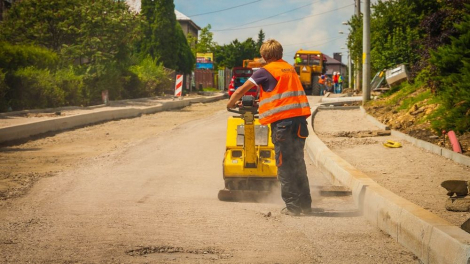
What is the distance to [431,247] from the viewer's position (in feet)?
17.1

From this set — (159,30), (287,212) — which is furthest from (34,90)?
(159,30)

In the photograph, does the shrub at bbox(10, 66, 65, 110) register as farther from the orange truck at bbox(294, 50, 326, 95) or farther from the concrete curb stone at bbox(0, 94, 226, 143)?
the orange truck at bbox(294, 50, 326, 95)

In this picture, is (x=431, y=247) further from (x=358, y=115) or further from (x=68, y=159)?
(x=358, y=115)

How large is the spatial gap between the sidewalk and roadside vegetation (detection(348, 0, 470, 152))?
2.29ft

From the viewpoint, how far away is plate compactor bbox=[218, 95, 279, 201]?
321 inches

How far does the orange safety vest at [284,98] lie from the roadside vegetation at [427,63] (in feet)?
18.5

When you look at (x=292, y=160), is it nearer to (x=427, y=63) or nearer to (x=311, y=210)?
(x=311, y=210)

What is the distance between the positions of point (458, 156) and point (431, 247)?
622 cm

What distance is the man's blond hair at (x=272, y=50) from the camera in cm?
746

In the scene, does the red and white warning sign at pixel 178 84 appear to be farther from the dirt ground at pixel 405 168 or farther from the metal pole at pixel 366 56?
the dirt ground at pixel 405 168

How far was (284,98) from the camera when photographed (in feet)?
23.9

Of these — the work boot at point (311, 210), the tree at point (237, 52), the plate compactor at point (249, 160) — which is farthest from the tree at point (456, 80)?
the tree at point (237, 52)

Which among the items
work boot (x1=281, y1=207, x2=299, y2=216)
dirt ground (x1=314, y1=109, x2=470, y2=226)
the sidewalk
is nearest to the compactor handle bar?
work boot (x1=281, y1=207, x2=299, y2=216)

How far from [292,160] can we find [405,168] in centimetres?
386
